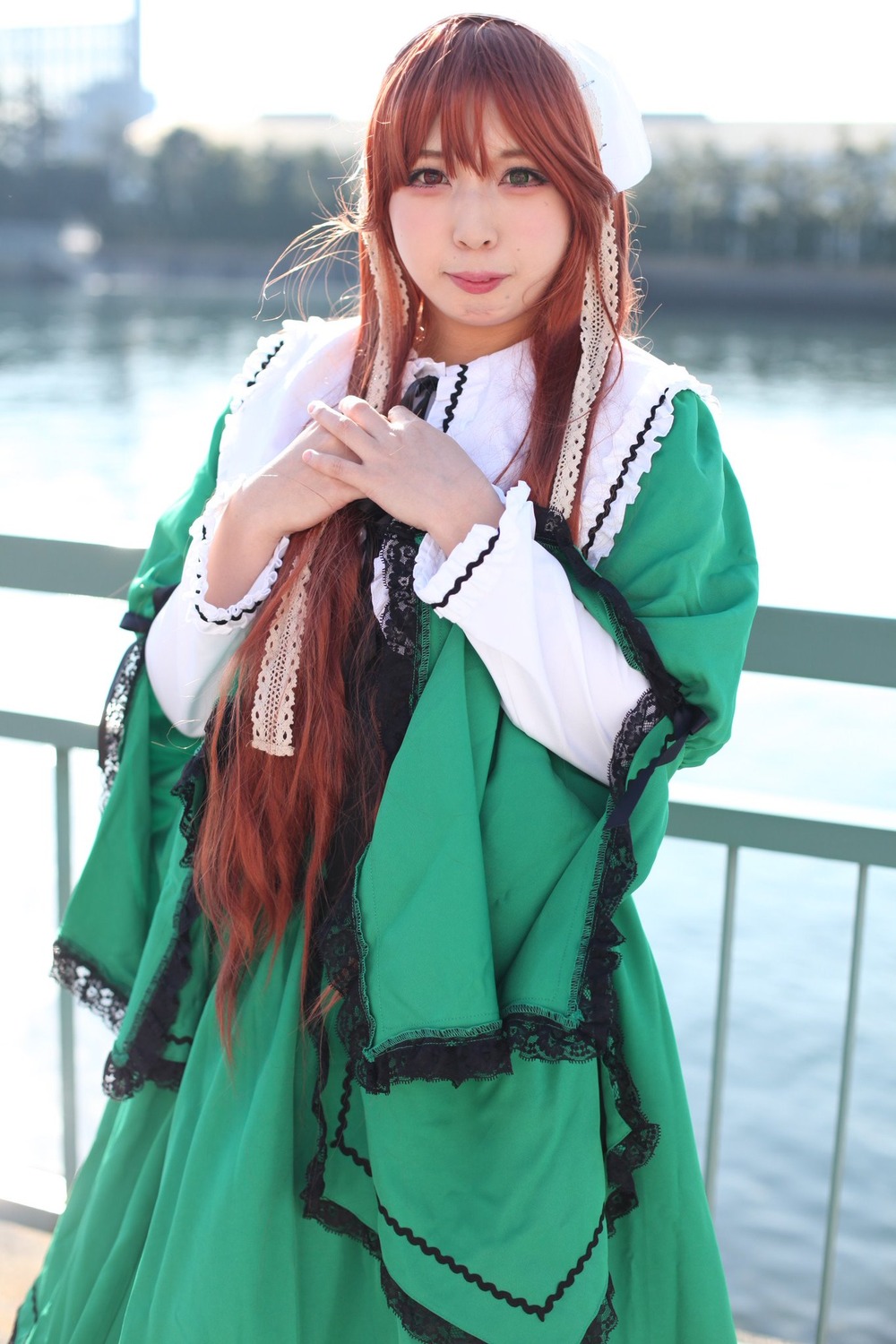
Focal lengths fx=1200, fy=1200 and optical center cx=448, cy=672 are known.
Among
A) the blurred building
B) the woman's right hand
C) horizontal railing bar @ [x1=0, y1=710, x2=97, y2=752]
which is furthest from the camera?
the blurred building

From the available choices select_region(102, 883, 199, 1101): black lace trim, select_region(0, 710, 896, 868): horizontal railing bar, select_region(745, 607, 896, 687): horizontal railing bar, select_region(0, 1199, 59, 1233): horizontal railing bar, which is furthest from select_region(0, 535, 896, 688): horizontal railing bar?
select_region(0, 1199, 59, 1233): horizontal railing bar

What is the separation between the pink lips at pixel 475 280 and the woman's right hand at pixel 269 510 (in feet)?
0.56

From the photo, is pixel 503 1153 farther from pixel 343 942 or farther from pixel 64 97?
Answer: pixel 64 97

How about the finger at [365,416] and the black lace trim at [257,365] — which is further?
the black lace trim at [257,365]

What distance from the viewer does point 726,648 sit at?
0.96 m

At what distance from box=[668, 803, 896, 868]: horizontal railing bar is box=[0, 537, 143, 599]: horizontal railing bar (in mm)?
667

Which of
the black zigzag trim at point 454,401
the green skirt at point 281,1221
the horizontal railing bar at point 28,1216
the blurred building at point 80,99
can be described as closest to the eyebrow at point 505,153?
the black zigzag trim at point 454,401

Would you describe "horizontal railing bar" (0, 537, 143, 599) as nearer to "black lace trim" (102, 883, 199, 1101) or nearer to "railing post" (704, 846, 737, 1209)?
"black lace trim" (102, 883, 199, 1101)

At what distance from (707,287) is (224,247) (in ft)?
21.2

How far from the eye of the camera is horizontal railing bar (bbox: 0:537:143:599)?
1354mm

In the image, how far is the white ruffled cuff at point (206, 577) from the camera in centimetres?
103

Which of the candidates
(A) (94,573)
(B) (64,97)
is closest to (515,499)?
(A) (94,573)

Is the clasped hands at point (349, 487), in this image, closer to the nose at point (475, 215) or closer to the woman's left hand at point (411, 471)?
the woman's left hand at point (411, 471)

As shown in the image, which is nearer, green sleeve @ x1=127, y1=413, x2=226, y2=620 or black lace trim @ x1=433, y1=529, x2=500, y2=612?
black lace trim @ x1=433, y1=529, x2=500, y2=612
